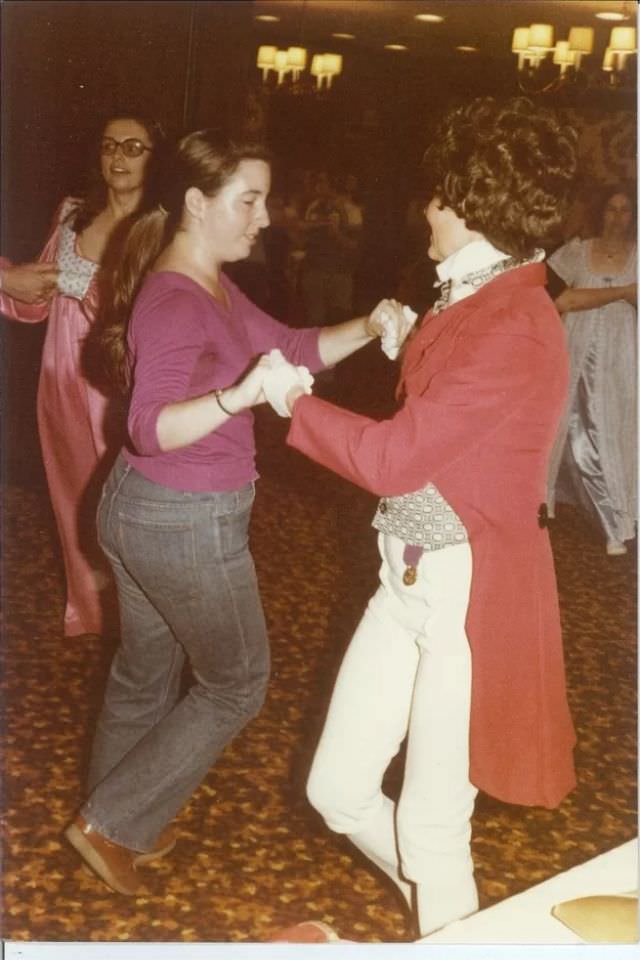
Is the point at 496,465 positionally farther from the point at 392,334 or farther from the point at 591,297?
the point at 591,297

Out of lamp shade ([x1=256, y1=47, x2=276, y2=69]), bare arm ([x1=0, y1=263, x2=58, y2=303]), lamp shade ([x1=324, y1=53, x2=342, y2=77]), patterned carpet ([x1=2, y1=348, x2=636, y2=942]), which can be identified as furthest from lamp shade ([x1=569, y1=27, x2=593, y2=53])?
bare arm ([x1=0, y1=263, x2=58, y2=303])

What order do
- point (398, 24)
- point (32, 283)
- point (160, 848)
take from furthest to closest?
point (398, 24) < point (32, 283) < point (160, 848)

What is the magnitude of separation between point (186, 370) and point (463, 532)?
460mm

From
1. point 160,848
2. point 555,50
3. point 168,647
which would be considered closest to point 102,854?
point 160,848

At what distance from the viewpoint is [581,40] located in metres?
5.73

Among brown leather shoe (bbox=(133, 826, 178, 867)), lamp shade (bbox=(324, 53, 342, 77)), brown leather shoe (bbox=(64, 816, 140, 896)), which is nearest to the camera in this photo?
brown leather shoe (bbox=(64, 816, 140, 896))

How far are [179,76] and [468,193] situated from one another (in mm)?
2718

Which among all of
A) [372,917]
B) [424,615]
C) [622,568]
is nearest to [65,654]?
[372,917]

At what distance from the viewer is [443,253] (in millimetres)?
1616

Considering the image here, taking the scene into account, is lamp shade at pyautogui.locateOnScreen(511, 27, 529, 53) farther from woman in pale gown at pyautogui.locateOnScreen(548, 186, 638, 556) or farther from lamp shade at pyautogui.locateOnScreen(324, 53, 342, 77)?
lamp shade at pyautogui.locateOnScreen(324, 53, 342, 77)

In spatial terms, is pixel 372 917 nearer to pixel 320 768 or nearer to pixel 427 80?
pixel 320 768

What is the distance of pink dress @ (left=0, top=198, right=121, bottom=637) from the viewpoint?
2613 mm

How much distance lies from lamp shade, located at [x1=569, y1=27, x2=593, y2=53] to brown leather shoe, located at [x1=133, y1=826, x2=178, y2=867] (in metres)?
4.87

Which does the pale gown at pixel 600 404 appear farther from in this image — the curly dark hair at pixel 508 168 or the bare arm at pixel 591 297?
the curly dark hair at pixel 508 168
